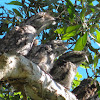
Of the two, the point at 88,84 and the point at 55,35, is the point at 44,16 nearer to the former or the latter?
the point at 55,35

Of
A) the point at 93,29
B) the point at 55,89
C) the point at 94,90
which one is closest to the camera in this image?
the point at 55,89

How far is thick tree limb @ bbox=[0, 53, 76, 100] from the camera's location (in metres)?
0.78

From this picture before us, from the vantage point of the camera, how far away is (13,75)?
2.79ft

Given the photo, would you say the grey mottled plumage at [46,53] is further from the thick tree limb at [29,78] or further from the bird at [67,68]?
the thick tree limb at [29,78]

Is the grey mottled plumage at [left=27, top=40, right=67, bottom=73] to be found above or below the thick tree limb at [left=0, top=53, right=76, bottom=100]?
above

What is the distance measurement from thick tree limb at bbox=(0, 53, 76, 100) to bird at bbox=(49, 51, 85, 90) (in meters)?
0.34

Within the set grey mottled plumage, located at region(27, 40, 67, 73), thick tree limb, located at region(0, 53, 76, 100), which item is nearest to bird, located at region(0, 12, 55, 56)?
grey mottled plumage, located at region(27, 40, 67, 73)

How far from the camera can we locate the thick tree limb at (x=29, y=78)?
78cm

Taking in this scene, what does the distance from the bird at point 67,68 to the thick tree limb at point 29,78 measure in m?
0.34

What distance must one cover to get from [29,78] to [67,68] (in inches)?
25.9

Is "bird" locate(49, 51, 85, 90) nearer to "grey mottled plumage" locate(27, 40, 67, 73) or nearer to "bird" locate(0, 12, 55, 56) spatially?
"grey mottled plumage" locate(27, 40, 67, 73)

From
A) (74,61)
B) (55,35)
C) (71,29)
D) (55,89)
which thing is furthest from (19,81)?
(55,35)

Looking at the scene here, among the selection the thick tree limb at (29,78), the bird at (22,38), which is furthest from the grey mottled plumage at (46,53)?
the thick tree limb at (29,78)

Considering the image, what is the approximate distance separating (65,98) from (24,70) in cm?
35
